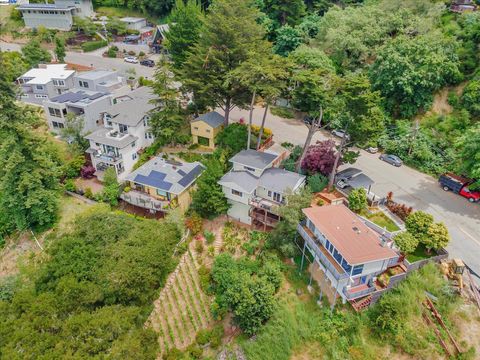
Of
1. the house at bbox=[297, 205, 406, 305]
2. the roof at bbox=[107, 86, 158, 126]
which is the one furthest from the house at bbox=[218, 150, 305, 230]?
the roof at bbox=[107, 86, 158, 126]

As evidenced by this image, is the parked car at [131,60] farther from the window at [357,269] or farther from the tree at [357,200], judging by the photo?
the window at [357,269]

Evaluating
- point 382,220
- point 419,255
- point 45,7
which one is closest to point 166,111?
point 382,220

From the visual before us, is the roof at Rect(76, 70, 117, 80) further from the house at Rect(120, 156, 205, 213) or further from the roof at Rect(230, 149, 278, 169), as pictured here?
the roof at Rect(230, 149, 278, 169)

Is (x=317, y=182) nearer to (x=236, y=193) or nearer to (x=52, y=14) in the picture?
(x=236, y=193)

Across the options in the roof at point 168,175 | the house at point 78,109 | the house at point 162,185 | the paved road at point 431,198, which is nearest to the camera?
the paved road at point 431,198

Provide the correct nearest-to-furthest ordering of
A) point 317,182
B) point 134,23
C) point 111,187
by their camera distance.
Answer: point 317,182, point 111,187, point 134,23

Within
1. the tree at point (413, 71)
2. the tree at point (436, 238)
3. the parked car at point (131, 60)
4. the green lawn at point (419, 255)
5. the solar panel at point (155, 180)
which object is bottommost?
the parked car at point (131, 60)

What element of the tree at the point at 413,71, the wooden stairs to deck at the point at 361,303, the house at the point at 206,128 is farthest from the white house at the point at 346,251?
the tree at the point at 413,71
